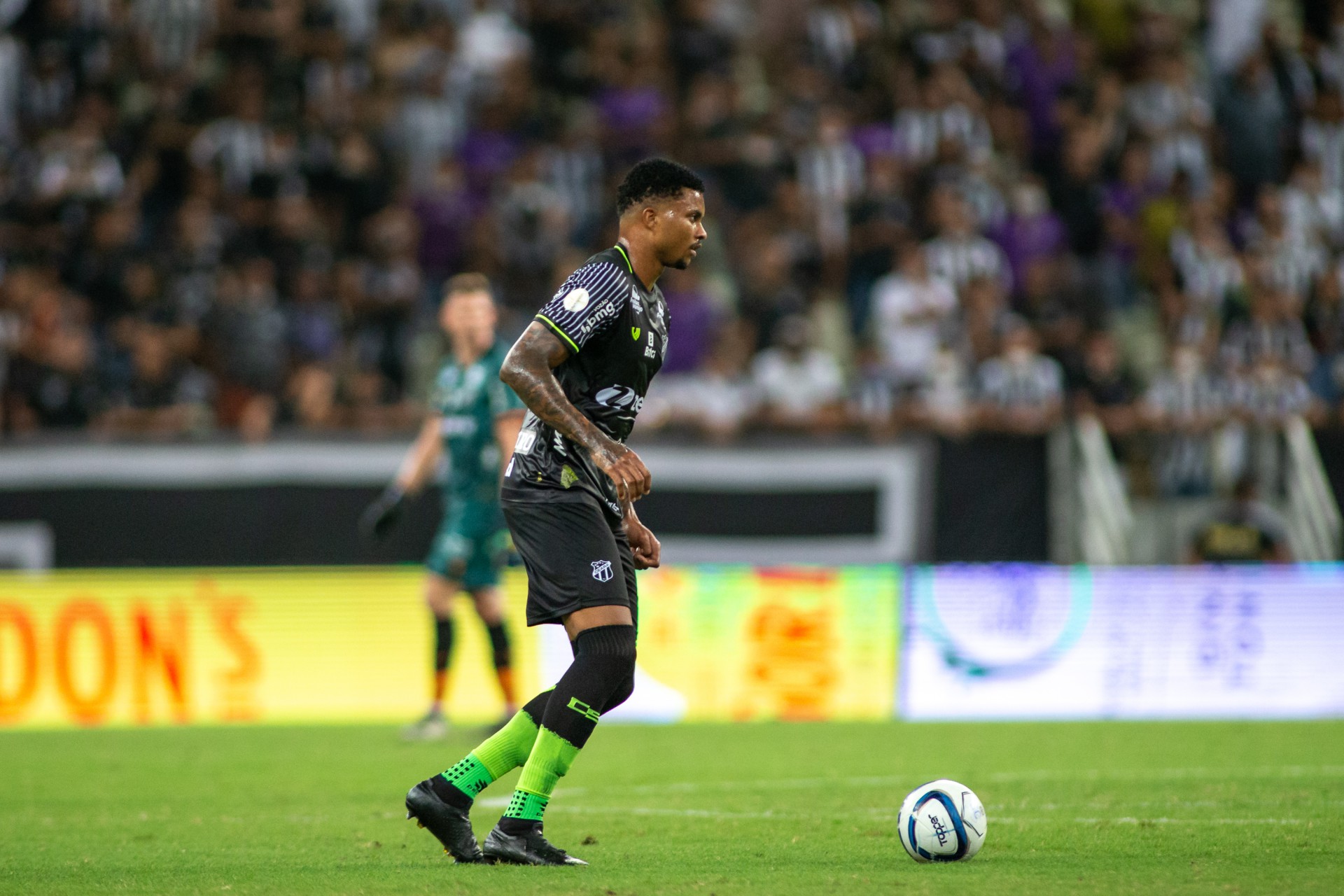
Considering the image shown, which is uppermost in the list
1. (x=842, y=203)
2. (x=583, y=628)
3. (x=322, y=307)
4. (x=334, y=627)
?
(x=842, y=203)

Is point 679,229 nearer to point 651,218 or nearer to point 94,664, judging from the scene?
point 651,218

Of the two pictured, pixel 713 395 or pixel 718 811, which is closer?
pixel 718 811

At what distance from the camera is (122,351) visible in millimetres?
15086

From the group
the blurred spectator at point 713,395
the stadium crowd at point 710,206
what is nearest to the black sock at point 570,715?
the blurred spectator at point 713,395

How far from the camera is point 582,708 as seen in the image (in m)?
5.94

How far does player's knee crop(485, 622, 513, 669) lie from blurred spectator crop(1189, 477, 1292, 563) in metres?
6.46

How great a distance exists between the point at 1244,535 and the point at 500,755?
33.1 feet

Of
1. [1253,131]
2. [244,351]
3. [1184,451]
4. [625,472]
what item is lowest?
[1184,451]

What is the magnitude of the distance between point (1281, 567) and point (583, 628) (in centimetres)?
878

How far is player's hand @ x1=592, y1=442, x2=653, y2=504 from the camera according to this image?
567 centimetres

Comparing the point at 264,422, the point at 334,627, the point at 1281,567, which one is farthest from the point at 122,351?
the point at 1281,567

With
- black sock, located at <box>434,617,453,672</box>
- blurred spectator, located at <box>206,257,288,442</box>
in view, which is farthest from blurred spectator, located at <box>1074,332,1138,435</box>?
blurred spectator, located at <box>206,257,288,442</box>

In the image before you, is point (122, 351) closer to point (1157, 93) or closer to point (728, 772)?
point (728, 772)

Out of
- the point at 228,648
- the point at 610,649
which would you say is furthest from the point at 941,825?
the point at 228,648
